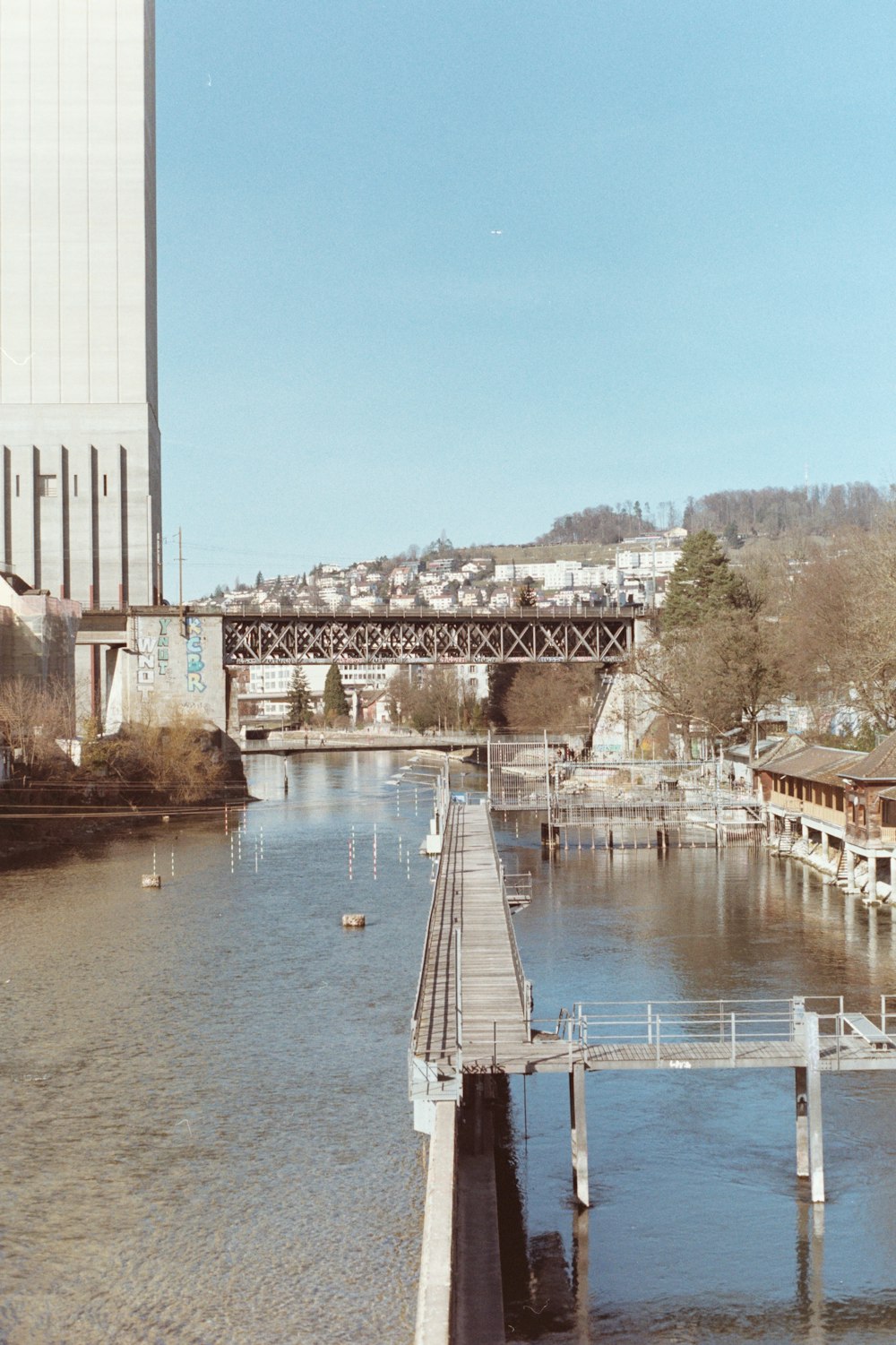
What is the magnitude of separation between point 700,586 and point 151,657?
37.8 meters

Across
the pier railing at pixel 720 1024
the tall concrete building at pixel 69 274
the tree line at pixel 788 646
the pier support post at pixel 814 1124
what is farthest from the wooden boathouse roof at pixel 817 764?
the tall concrete building at pixel 69 274

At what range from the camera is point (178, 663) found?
107 meters

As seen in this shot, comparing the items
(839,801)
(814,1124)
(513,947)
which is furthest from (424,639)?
(814,1124)

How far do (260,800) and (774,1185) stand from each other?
2989 inches

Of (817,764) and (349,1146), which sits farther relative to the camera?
(817,764)

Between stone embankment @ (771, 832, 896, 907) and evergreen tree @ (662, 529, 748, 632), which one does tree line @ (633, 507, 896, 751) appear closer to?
evergreen tree @ (662, 529, 748, 632)

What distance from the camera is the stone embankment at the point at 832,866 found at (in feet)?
172

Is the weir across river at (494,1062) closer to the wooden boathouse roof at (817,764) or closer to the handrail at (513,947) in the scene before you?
the handrail at (513,947)

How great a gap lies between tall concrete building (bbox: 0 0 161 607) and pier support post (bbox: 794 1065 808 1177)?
95226 millimetres

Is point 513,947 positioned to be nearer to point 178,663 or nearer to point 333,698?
point 178,663

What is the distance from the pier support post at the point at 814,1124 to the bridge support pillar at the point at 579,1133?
11.8ft

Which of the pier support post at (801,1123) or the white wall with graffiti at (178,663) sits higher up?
the white wall with graffiti at (178,663)

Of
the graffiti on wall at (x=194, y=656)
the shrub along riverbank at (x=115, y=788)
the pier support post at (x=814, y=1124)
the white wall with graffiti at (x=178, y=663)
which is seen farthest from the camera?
the graffiti on wall at (x=194, y=656)

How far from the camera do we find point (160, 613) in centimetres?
10744
